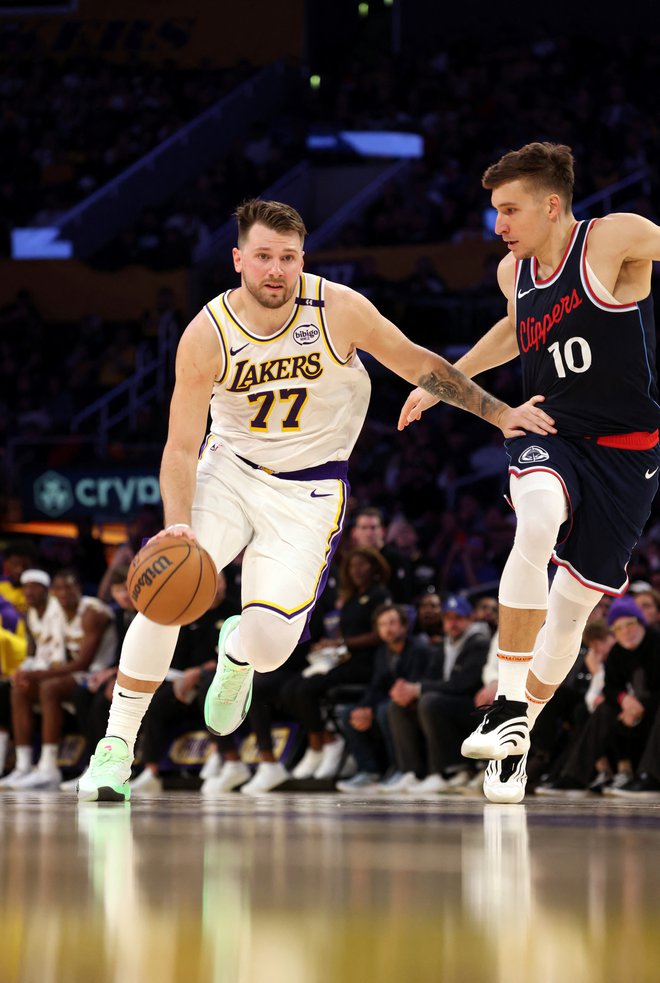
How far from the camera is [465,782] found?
9.98 m

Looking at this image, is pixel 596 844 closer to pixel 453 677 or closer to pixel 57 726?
pixel 453 677

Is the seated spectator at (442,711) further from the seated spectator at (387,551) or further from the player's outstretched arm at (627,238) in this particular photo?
the player's outstretched arm at (627,238)

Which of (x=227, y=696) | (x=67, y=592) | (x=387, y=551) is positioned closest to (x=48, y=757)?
(x=67, y=592)

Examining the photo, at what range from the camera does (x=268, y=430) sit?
228 inches

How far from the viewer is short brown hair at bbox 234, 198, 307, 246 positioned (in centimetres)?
552

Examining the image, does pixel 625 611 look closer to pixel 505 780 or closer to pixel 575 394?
pixel 575 394

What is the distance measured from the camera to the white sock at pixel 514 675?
17.0 feet

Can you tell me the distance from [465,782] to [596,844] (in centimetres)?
666

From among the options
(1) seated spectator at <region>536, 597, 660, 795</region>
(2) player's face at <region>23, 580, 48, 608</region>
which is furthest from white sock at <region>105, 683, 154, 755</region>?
(2) player's face at <region>23, 580, 48, 608</region>

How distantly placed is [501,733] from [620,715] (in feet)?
14.3

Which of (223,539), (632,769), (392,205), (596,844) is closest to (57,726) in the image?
(632,769)

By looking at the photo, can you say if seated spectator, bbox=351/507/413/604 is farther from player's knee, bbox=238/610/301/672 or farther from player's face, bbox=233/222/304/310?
player's face, bbox=233/222/304/310

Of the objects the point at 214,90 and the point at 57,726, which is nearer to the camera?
the point at 57,726

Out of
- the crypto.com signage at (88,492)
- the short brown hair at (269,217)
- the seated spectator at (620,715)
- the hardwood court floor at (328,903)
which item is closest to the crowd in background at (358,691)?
the seated spectator at (620,715)
